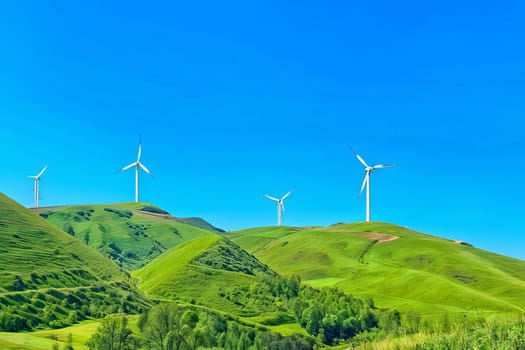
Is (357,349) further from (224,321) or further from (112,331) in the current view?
(224,321)

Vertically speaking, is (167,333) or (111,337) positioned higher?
(111,337)

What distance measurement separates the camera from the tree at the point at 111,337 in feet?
375

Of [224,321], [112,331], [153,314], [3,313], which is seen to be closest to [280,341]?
[224,321]

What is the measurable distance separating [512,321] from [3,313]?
141466mm

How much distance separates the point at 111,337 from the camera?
117 meters

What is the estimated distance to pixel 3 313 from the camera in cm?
14275

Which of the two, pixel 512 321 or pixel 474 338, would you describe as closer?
pixel 474 338

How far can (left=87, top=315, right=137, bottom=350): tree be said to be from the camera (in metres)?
114

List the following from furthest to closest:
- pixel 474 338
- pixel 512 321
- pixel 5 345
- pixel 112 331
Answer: pixel 112 331, pixel 5 345, pixel 512 321, pixel 474 338

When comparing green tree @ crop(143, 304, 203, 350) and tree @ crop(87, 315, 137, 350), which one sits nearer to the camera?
tree @ crop(87, 315, 137, 350)

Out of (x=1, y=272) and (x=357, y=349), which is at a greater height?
(x=1, y=272)

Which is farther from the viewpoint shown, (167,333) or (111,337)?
(167,333)

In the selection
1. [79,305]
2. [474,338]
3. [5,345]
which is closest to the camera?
[474,338]

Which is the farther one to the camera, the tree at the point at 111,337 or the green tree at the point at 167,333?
the green tree at the point at 167,333
